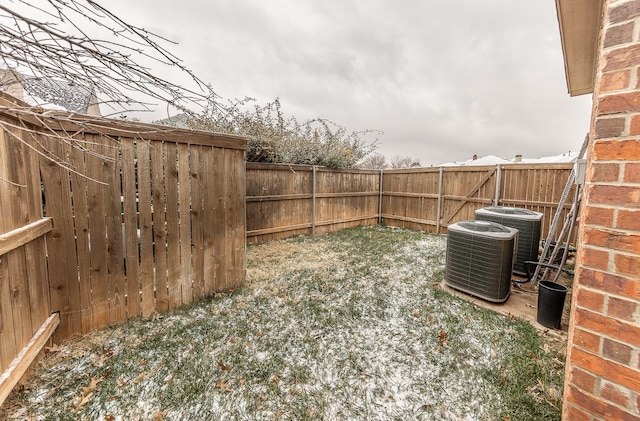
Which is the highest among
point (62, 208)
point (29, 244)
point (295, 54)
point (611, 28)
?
point (295, 54)

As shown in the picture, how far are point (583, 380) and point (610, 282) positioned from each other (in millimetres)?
427

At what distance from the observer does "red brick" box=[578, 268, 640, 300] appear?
0.81 m

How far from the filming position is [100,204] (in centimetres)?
223

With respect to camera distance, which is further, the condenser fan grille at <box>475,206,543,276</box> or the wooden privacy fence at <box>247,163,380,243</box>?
the wooden privacy fence at <box>247,163,380,243</box>

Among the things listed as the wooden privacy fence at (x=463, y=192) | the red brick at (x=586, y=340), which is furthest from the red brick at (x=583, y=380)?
the wooden privacy fence at (x=463, y=192)

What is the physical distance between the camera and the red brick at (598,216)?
847mm

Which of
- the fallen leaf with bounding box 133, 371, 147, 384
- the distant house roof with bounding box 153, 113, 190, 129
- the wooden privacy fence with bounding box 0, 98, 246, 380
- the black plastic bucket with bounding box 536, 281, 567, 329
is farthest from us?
the black plastic bucket with bounding box 536, 281, 567, 329

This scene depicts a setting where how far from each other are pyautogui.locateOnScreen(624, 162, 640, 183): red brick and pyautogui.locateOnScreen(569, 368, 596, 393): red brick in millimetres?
747

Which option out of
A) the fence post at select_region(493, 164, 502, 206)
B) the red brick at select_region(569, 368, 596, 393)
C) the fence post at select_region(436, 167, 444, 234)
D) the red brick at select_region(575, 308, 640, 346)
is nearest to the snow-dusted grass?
the red brick at select_region(569, 368, 596, 393)

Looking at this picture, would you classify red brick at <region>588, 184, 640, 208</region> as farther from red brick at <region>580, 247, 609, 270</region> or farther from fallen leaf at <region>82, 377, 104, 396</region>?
fallen leaf at <region>82, 377, 104, 396</region>

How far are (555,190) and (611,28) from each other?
19.5 feet

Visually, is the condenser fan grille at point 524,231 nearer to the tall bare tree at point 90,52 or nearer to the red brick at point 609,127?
the red brick at point 609,127

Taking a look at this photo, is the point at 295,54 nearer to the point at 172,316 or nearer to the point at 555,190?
the point at 172,316

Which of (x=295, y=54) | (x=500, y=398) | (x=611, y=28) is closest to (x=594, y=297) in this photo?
(x=611, y=28)
